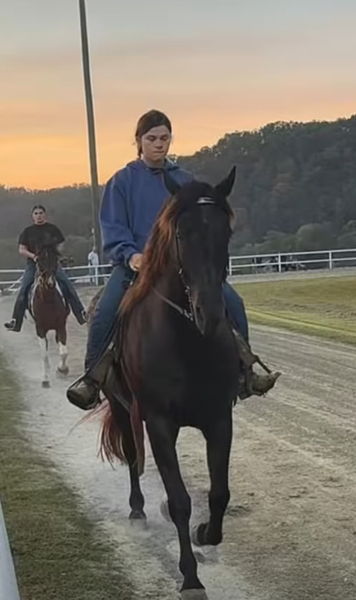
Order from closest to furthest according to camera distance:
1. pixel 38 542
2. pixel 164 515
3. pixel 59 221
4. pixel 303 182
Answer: pixel 38 542 → pixel 164 515 → pixel 59 221 → pixel 303 182

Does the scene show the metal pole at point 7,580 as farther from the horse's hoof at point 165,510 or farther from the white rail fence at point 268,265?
the white rail fence at point 268,265

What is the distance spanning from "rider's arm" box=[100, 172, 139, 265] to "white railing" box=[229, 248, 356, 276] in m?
33.7

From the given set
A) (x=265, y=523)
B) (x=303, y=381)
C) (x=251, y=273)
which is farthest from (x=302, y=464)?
(x=251, y=273)

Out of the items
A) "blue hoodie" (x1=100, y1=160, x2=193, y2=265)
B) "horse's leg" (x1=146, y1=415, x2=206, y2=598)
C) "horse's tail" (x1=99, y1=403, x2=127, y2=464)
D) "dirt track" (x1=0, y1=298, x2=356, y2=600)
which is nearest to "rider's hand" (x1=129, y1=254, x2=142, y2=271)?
"blue hoodie" (x1=100, y1=160, x2=193, y2=265)

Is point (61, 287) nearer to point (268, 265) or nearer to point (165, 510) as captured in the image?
point (165, 510)

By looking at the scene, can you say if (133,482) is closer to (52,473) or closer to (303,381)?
(52,473)

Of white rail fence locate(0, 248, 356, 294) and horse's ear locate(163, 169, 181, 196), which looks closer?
horse's ear locate(163, 169, 181, 196)

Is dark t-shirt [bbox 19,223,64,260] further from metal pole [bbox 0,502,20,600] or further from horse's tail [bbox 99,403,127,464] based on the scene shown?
metal pole [bbox 0,502,20,600]

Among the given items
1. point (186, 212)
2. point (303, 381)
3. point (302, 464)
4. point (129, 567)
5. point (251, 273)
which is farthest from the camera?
point (251, 273)

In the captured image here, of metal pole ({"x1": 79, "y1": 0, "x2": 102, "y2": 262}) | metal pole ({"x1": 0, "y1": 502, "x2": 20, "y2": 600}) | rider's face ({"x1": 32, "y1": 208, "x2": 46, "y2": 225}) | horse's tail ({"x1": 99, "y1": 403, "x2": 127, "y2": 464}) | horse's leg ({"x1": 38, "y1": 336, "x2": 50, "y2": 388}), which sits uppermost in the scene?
metal pole ({"x1": 79, "y1": 0, "x2": 102, "y2": 262})

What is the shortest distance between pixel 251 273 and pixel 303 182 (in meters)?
16.7

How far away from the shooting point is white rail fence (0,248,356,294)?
114 feet

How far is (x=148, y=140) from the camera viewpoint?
575 centimetres

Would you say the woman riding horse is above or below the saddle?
above
